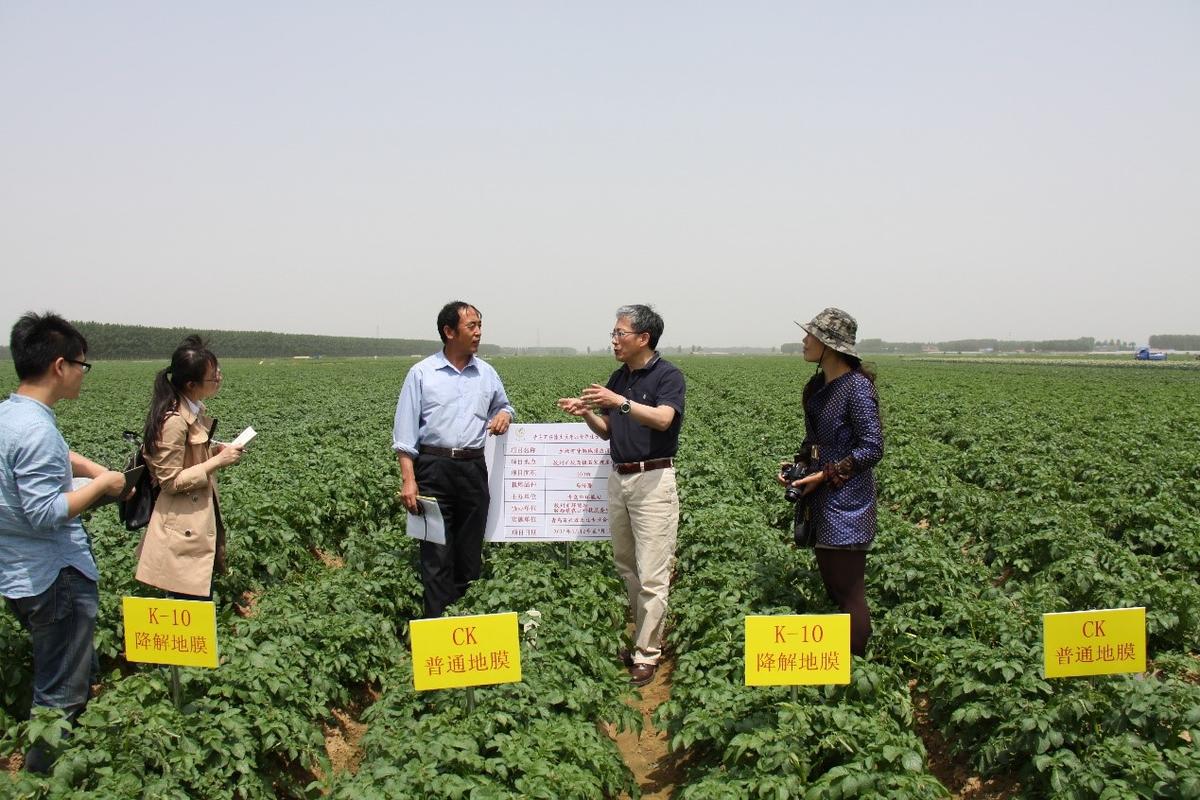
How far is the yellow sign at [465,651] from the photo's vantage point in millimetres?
3273

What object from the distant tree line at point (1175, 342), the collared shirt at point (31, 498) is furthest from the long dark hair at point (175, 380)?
the distant tree line at point (1175, 342)

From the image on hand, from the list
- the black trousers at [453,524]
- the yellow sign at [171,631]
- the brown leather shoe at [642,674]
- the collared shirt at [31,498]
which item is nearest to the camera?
the collared shirt at [31,498]

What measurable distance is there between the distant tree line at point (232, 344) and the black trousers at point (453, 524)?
62465 mm

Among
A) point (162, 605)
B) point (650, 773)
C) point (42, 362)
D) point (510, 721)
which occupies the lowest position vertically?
point (650, 773)

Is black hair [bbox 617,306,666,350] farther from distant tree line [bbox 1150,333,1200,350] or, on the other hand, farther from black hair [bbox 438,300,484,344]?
distant tree line [bbox 1150,333,1200,350]

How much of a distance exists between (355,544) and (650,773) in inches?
140

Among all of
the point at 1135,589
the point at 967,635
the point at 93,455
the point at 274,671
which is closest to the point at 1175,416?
the point at 1135,589

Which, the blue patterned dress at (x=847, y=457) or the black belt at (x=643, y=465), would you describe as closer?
the blue patterned dress at (x=847, y=457)

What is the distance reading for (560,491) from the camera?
575 cm

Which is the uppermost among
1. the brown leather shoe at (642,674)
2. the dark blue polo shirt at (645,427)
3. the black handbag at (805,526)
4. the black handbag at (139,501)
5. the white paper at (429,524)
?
the dark blue polo shirt at (645,427)

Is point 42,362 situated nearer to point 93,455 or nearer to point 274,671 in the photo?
point 274,671

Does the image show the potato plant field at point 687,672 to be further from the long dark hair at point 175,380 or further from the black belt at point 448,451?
the long dark hair at point 175,380

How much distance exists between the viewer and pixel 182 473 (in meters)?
3.92

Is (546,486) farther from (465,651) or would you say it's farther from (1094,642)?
(1094,642)
